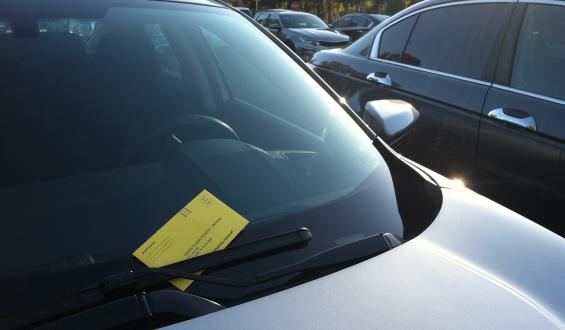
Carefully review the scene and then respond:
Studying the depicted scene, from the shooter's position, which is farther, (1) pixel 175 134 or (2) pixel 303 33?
(2) pixel 303 33

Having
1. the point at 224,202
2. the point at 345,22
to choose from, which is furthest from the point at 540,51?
the point at 345,22

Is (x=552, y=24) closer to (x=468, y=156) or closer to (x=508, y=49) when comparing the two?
(x=508, y=49)

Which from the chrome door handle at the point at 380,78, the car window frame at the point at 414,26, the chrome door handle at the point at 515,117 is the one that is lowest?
the chrome door handle at the point at 380,78

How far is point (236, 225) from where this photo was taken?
1.23 metres

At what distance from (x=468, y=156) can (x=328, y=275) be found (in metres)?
1.80

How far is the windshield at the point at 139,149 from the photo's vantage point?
113 cm

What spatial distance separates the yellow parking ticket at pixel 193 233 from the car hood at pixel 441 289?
7.5 inches

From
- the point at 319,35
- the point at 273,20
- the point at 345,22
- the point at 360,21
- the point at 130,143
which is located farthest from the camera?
the point at 345,22

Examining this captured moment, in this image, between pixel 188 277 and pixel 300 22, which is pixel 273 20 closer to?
pixel 300 22

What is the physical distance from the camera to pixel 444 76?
2.89 metres

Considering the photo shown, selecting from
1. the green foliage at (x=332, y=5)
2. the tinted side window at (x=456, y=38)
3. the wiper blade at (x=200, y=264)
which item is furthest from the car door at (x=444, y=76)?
the green foliage at (x=332, y=5)

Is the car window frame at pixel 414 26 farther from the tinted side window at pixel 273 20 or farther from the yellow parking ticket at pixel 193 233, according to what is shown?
the tinted side window at pixel 273 20

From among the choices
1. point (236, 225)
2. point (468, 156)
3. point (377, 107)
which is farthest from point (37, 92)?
point (468, 156)

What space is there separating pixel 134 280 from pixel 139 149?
50 centimetres
